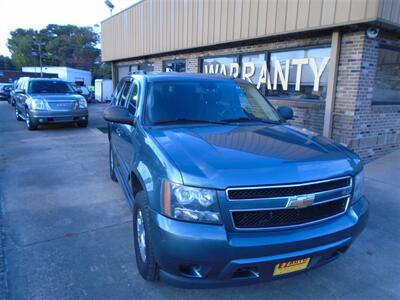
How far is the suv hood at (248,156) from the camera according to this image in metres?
2.16

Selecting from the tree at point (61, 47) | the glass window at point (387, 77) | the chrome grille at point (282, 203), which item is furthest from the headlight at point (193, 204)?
the tree at point (61, 47)

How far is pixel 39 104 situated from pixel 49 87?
1.36m

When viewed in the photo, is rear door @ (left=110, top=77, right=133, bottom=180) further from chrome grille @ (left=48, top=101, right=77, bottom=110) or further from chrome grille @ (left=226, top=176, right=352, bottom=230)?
chrome grille @ (left=48, top=101, right=77, bottom=110)

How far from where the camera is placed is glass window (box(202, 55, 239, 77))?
380 inches

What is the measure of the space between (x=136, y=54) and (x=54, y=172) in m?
10.1

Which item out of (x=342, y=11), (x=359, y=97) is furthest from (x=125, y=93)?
(x=359, y=97)

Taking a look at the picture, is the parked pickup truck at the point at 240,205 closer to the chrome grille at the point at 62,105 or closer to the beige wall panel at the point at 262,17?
the beige wall panel at the point at 262,17

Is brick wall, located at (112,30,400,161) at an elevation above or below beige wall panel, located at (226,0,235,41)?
below

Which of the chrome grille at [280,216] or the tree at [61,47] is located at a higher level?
the tree at [61,47]

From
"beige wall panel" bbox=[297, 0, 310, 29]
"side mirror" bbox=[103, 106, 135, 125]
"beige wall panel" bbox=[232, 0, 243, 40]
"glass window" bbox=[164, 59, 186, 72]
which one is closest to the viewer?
"side mirror" bbox=[103, 106, 135, 125]

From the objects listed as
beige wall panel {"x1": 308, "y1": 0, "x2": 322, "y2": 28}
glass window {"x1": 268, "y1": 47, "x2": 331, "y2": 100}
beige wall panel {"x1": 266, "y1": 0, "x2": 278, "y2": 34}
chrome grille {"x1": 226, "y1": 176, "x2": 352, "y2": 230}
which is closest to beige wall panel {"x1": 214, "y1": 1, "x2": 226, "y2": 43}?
glass window {"x1": 268, "y1": 47, "x2": 331, "y2": 100}

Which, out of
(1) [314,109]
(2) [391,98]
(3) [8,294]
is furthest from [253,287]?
→ (2) [391,98]

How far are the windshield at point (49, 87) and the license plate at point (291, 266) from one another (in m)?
11.6

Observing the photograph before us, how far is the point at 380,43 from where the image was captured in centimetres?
659
